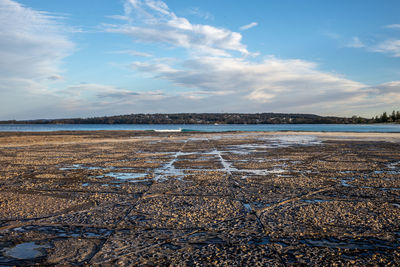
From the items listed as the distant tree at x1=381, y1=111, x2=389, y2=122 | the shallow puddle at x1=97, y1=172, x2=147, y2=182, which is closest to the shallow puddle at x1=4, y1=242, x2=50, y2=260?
the shallow puddle at x1=97, y1=172, x2=147, y2=182

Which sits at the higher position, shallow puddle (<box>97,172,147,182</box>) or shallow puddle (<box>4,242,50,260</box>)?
shallow puddle (<box>4,242,50,260</box>)

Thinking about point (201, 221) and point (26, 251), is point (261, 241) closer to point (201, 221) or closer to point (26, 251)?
point (201, 221)

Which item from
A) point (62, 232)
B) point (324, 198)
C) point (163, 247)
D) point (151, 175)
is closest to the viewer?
point (163, 247)

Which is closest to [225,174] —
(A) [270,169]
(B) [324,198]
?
(A) [270,169]

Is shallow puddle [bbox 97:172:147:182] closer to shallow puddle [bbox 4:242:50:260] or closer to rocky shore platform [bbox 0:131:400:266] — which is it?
rocky shore platform [bbox 0:131:400:266]

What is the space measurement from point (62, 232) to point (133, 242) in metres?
1.59

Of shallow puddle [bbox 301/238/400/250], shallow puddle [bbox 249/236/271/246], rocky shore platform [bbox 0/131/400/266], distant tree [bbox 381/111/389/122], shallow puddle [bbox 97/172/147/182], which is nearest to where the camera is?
rocky shore platform [bbox 0/131/400/266]

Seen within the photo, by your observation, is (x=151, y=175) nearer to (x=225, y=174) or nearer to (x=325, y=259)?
(x=225, y=174)

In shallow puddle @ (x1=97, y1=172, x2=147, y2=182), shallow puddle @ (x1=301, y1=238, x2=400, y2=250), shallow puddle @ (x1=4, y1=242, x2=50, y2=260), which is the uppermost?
shallow puddle @ (x1=4, y1=242, x2=50, y2=260)

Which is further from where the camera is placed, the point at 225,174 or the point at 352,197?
the point at 225,174

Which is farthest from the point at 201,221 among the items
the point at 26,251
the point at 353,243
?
the point at 26,251

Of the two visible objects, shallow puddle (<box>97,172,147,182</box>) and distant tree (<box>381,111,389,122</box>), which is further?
distant tree (<box>381,111,389,122</box>)

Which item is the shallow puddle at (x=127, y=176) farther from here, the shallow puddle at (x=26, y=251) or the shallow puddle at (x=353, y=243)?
the shallow puddle at (x=353, y=243)

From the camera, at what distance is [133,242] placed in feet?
17.5
